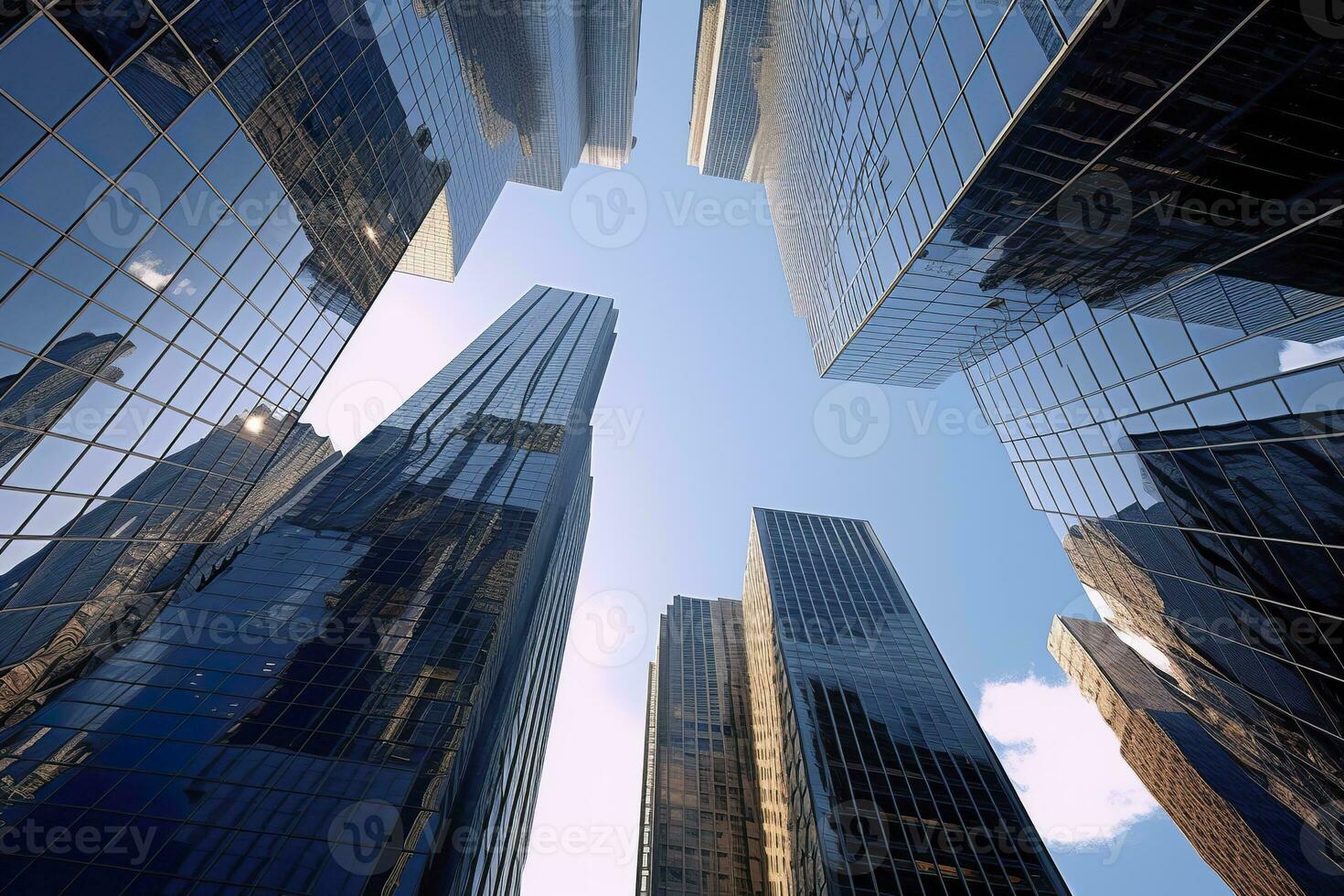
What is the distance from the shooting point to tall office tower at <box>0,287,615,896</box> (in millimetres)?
22703

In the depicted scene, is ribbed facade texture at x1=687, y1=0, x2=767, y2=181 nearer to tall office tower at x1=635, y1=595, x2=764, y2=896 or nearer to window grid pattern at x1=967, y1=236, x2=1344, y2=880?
window grid pattern at x1=967, y1=236, x2=1344, y2=880

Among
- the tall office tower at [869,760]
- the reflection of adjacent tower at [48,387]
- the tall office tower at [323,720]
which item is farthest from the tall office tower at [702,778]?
the reflection of adjacent tower at [48,387]

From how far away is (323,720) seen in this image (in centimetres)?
2966

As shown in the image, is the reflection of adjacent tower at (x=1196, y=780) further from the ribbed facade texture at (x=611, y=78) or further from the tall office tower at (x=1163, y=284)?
the ribbed facade texture at (x=611, y=78)

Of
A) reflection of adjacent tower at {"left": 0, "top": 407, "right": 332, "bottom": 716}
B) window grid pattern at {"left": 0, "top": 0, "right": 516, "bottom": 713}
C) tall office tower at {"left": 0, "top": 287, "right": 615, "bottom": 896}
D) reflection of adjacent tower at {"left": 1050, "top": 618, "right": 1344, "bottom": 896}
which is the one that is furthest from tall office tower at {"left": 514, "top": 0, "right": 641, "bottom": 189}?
reflection of adjacent tower at {"left": 1050, "top": 618, "right": 1344, "bottom": 896}

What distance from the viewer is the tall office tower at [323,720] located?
74.5 feet

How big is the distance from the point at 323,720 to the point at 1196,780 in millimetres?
94052

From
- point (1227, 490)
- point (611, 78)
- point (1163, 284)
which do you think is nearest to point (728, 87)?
point (611, 78)

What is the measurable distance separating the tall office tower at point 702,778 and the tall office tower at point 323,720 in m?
19.3

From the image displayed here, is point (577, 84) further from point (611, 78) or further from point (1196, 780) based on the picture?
point (1196, 780)

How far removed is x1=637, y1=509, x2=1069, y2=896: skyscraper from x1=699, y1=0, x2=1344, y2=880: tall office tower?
73.2 ft

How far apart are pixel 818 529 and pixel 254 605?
82310 millimetres

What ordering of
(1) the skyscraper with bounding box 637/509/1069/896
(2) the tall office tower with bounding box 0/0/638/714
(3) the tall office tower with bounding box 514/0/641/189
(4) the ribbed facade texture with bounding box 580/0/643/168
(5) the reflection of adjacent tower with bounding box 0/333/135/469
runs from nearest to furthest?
(2) the tall office tower with bounding box 0/0/638/714
(5) the reflection of adjacent tower with bounding box 0/333/135/469
(1) the skyscraper with bounding box 637/509/1069/896
(3) the tall office tower with bounding box 514/0/641/189
(4) the ribbed facade texture with bounding box 580/0/643/168

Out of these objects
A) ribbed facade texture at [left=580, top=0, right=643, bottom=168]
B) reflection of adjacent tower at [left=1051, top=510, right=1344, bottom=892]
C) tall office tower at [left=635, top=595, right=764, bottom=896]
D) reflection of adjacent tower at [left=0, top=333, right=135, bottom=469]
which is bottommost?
tall office tower at [left=635, top=595, right=764, bottom=896]
